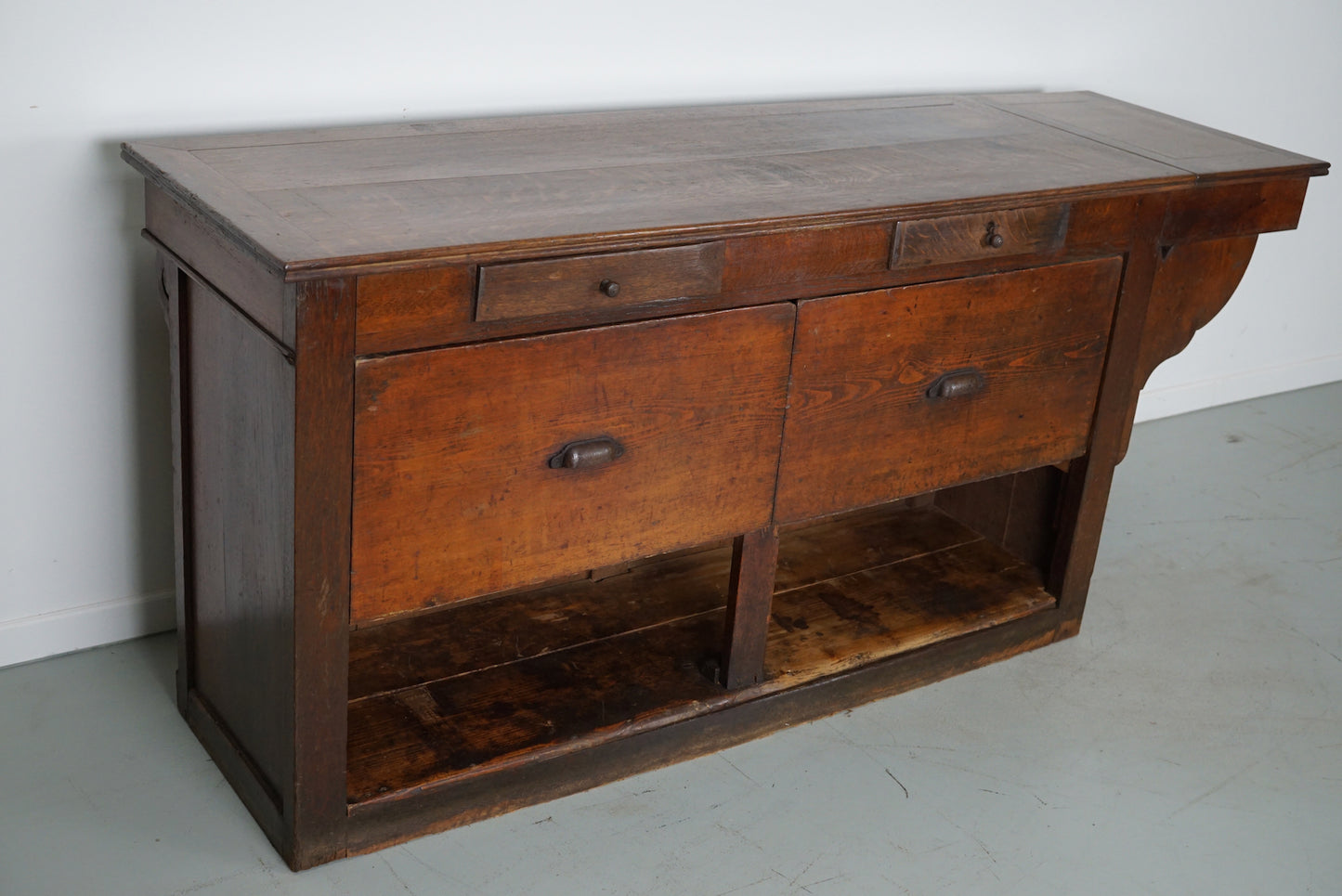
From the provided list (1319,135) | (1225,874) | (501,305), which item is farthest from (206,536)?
(1319,135)

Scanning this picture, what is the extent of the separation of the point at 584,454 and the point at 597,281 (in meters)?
0.26

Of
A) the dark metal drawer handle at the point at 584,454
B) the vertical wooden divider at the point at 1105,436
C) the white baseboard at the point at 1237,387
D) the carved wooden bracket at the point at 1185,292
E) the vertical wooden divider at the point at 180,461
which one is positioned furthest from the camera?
the white baseboard at the point at 1237,387

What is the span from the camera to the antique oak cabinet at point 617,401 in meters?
1.93

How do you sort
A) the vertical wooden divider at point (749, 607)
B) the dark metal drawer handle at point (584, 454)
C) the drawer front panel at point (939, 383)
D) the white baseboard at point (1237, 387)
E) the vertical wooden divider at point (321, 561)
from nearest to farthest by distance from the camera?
1. the vertical wooden divider at point (321, 561)
2. the dark metal drawer handle at point (584, 454)
3. the drawer front panel at point (939, 383)
4. the vertical wooden divider at point (749, 607)
5. the white baseboard at point (1237, 387)

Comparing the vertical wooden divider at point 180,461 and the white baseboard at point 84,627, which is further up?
the vertical wooden divider at point 180,461

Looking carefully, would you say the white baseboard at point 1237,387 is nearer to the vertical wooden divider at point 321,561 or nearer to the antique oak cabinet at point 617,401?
the antique oak cabinet at point 617,401

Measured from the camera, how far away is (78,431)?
2.45m

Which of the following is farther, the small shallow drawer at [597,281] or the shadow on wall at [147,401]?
the shadow on wall at [147,401]

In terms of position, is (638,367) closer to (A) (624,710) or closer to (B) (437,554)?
(B) (437,554)

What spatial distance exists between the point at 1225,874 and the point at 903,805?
0.51 m

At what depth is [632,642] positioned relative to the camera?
8.63ft

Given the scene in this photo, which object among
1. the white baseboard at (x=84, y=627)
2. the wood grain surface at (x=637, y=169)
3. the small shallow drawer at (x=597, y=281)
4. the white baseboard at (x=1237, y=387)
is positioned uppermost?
the wood grain surface at (x=637, y=169)

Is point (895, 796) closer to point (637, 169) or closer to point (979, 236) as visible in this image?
point (979, 236)

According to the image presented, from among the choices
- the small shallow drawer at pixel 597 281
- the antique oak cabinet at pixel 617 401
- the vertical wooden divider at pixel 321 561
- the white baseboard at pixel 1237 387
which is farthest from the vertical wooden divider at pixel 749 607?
the white baseboard at pixel 1237 387
